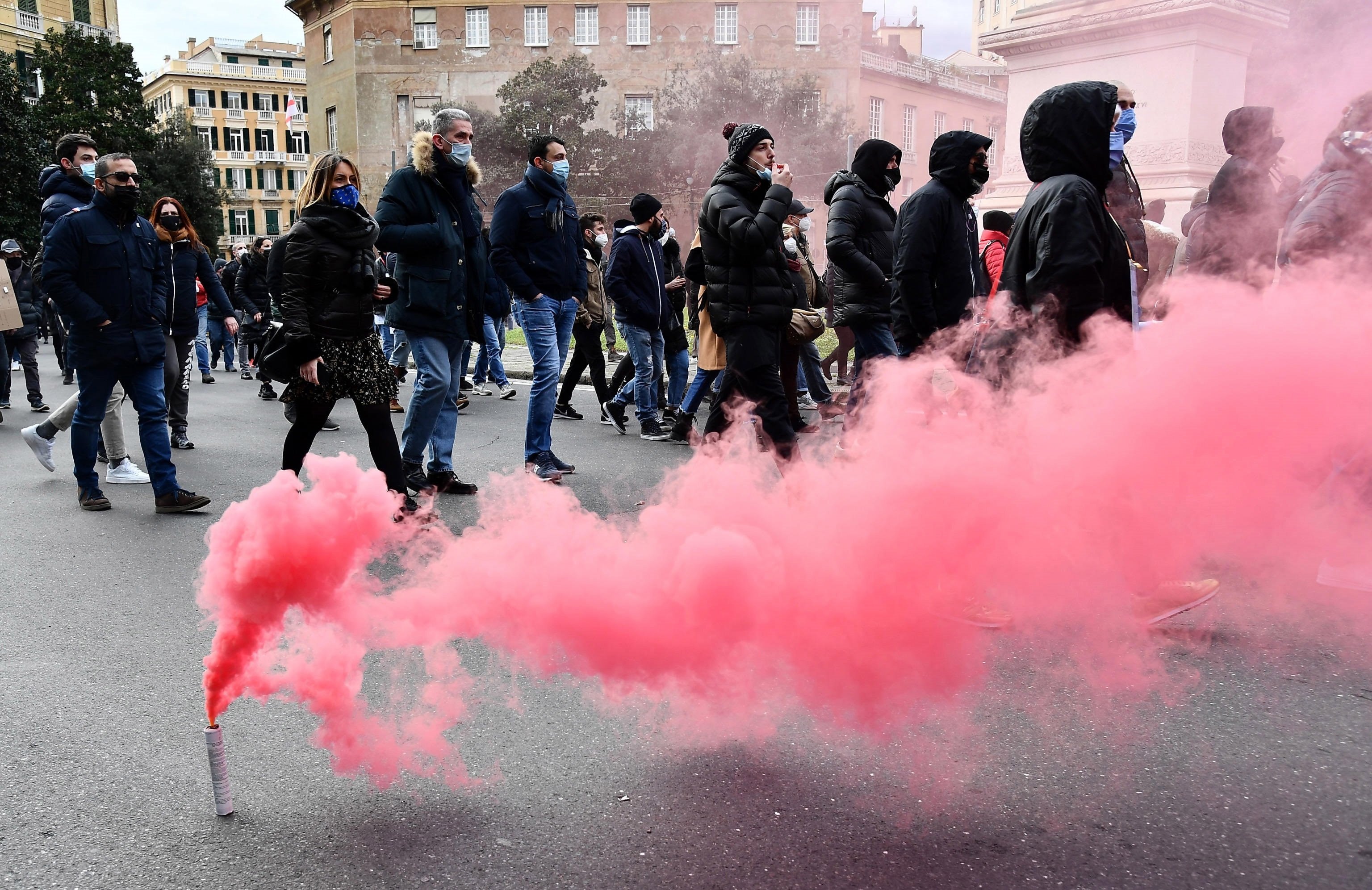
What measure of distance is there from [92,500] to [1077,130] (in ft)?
18.5

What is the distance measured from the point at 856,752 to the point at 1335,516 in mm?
2529

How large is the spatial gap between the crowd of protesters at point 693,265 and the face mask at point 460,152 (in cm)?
2

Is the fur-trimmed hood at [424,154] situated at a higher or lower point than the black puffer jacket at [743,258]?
higher

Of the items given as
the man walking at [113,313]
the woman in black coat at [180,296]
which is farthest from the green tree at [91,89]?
the man walking at [113,313]

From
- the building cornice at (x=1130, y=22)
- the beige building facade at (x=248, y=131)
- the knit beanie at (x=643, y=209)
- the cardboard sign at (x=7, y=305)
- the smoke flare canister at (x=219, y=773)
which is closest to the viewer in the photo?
the smoke flare canister at (x=219, y=773)

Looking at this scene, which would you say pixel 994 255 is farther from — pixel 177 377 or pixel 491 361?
pixel 491 361

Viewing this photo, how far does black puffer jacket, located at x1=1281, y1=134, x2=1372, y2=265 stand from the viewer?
459cm

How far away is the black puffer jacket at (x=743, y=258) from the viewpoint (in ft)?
17.0

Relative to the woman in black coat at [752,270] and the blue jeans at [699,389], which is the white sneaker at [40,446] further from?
the woman in black coat at [752,270]

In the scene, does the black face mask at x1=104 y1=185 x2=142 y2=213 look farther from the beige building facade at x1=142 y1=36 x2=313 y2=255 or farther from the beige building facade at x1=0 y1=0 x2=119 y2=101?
the beige building facade at x1=142 y1=36 x2=313 y2=255

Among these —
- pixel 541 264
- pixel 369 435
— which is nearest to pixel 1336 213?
pixel 541 264

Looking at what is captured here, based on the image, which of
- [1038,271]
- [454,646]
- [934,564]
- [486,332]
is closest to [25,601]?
[454,646]

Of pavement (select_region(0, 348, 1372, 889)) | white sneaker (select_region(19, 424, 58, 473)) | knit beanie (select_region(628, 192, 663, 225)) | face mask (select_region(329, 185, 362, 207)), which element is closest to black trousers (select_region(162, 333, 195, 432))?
white sneaker (select_region(19, 424, 58, 473))

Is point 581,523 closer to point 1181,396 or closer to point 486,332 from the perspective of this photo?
point 1181,396
